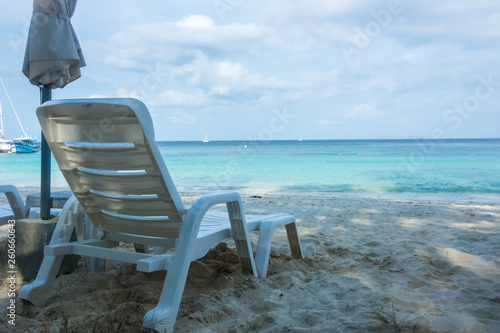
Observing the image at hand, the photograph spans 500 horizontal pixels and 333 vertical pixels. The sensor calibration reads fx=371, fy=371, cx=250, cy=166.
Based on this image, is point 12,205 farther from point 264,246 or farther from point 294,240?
point 294,240

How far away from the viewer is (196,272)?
2805mm

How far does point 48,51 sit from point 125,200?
135 centimetres

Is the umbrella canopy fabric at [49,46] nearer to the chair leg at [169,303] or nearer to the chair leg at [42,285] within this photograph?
the chair leg at [42,285]

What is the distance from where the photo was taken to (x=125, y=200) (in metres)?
2.18

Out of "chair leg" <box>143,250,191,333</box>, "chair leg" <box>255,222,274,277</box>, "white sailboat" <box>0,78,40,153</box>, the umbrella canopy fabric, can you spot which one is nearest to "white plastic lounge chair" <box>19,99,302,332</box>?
"chair leg" <box>143,250,191,333</box>

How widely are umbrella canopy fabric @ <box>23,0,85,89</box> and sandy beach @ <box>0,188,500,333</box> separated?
4.87 ft

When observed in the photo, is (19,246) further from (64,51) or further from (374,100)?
(374,100)

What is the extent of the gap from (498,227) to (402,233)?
1405mm

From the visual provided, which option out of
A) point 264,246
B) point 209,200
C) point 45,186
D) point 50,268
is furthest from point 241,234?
point 45,186

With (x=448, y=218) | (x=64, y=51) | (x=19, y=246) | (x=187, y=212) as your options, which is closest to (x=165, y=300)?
(x=187, y=212)

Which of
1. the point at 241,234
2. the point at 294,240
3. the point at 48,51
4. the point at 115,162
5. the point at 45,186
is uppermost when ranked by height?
the point at 48,51

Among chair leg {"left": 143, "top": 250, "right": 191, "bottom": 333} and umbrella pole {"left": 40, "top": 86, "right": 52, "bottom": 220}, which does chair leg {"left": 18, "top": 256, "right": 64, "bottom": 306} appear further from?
chair leg {"left": 143, "top": 250, "right": 191, "bottom": 333}

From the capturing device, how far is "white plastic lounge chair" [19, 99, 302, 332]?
184 centimetres

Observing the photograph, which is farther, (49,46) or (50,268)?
(49,46)
